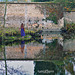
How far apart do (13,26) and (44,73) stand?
626 inches

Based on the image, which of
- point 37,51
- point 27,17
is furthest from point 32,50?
point 27,17

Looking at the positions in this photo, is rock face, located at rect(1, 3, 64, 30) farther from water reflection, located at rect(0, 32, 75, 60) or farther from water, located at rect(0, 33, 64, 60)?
water reflection, located at rect(0, 32, 75, 60)

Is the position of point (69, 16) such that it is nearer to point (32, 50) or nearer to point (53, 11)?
point (53, 11)

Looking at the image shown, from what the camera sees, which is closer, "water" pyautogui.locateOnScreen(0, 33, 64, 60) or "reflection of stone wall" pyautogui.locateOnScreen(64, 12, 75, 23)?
"water" pyautogui.locateOnScreen(0, 33, 64, 60)

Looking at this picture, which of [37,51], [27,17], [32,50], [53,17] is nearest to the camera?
[37,51]

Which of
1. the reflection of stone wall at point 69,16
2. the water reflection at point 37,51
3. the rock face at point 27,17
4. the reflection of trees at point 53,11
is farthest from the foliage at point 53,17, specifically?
the water reflection at point 37,51

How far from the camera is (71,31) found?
19.6 m

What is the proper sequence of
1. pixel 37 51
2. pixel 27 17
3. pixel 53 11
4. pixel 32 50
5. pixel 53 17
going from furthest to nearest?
1. pixel 53 11
2. pixel 53 17
3. pixel 27 17
4. pixel 32 50
5. pixel 37 51

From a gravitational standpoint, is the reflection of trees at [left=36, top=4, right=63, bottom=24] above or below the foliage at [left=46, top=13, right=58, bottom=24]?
above

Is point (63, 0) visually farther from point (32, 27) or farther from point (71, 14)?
point (32, 27)

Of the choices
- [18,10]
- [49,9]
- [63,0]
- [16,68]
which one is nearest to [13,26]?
[18,10]

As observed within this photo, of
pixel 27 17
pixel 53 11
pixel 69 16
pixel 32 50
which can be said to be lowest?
pixel 32 50

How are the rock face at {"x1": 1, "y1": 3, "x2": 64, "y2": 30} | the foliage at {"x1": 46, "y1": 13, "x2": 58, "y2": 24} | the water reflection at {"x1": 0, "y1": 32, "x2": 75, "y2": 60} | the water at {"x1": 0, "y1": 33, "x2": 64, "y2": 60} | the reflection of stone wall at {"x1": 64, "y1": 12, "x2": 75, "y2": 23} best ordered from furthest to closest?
the reflection of stone wall at {"x1": 64, "y1": 12, "x2": 75, "y2": 23}, the foliage at {"x1": 46, "y1": 13, "x2": 58, "y2": 24}, the rock face at {"x1": 1, "y1": 3, "x2": 64, "y2": 30}, the water at {"x1": 0, "y1": 33, "x2": 64, "y2": 60}, the water reflection at {"x1": 0, "y1": 32, "x2": 75, "y2": 60}

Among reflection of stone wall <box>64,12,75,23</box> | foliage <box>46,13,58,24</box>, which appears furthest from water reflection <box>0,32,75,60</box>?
reflection of stone wall <box>64,12,75,23</box>
